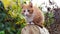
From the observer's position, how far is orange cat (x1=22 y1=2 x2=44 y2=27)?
190cm

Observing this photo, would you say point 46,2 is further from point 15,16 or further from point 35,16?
point 15,16

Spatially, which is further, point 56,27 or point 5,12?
point 56,27

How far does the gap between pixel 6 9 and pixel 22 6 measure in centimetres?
16

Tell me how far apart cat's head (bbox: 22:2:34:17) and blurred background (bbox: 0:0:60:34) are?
0.12 ft

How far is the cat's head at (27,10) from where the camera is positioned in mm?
1888

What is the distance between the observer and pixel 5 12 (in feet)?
6.05

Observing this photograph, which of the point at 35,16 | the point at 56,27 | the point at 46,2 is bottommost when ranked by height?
the point at 56,27

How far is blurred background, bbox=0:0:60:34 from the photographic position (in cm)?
183

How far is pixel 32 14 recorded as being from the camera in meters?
1.91

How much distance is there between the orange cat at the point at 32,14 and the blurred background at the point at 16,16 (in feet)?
0.12

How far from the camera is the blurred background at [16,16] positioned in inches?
72.2

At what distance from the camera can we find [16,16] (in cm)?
187

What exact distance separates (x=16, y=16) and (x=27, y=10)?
0.41ft

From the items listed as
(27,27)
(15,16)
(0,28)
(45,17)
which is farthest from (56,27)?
(0,28)
